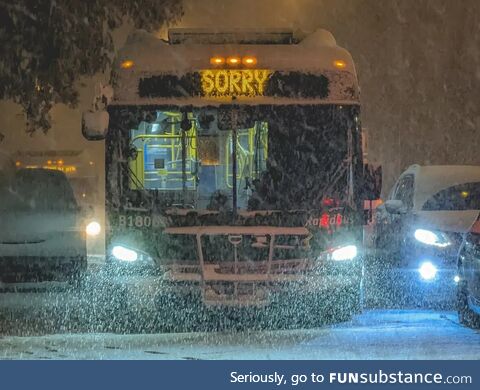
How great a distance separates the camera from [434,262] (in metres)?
13.2

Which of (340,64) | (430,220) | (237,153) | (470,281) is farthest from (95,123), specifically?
(430,220)

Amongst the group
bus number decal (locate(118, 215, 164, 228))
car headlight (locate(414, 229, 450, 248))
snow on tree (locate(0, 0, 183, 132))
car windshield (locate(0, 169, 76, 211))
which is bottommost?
car headlight (locate(414, 229, 450, 248))

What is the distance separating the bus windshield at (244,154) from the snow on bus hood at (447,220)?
382 cm

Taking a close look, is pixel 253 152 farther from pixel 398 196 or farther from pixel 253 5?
pixel 253 5

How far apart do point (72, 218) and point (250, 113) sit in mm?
4965

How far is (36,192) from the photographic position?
14117 mm

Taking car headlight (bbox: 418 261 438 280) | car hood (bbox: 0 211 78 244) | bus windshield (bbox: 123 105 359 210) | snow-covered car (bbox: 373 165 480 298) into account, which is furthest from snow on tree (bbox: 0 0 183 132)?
car headlight (bbox: 418 261 438 280)

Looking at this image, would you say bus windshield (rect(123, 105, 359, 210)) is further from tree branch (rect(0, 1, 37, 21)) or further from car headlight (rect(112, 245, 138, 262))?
tree branch (rect(0, 1, 37, 21))

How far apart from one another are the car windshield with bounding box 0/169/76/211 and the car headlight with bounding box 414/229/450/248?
5.10m

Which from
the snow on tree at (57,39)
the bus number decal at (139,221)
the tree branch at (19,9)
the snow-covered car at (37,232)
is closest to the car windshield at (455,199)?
the snow-covered car at (37,232)

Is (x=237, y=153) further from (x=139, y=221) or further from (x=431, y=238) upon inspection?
(x=431, y=238)

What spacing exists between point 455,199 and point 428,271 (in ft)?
5.79

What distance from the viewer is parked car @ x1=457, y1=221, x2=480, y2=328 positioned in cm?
951
